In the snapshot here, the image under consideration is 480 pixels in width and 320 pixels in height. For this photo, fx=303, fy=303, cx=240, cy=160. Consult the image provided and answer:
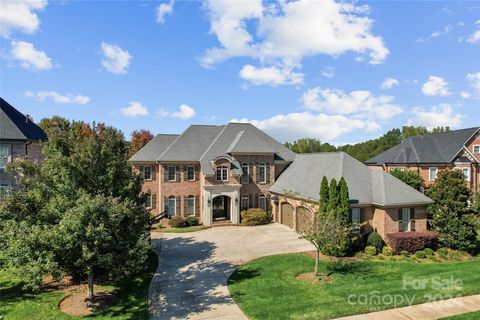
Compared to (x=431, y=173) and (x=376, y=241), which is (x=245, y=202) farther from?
(x=431, y=173)

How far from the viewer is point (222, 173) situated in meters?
28.1

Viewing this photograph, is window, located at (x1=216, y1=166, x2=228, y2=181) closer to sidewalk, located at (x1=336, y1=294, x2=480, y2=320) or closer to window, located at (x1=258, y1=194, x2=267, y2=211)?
window, located at (x1=258, y1=194, x2=267, y2=211)

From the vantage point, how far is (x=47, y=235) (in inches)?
386

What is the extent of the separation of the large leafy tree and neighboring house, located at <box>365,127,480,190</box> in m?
34.3

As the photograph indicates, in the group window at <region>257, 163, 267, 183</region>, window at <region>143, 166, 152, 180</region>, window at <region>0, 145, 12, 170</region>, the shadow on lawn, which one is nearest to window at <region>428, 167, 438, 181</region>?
window at <region>257, 163, 267, 183</region>

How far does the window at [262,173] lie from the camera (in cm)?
3011

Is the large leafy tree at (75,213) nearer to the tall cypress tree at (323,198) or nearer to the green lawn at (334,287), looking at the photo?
the green lawn at (334,287)

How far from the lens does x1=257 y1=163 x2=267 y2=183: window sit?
30.1 meters

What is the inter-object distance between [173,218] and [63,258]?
18039 millimetres

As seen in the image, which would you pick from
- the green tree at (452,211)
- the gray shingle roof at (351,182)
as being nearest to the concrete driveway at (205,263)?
the gray shingle roof at (351,182)

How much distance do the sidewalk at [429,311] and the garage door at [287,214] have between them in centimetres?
1493

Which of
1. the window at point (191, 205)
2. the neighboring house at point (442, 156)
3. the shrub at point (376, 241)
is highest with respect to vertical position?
the neighboring house at point (442, 156)

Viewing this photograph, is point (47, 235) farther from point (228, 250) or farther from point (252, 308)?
point (228, 250)

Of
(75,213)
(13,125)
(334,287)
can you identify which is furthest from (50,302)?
(13,125)
